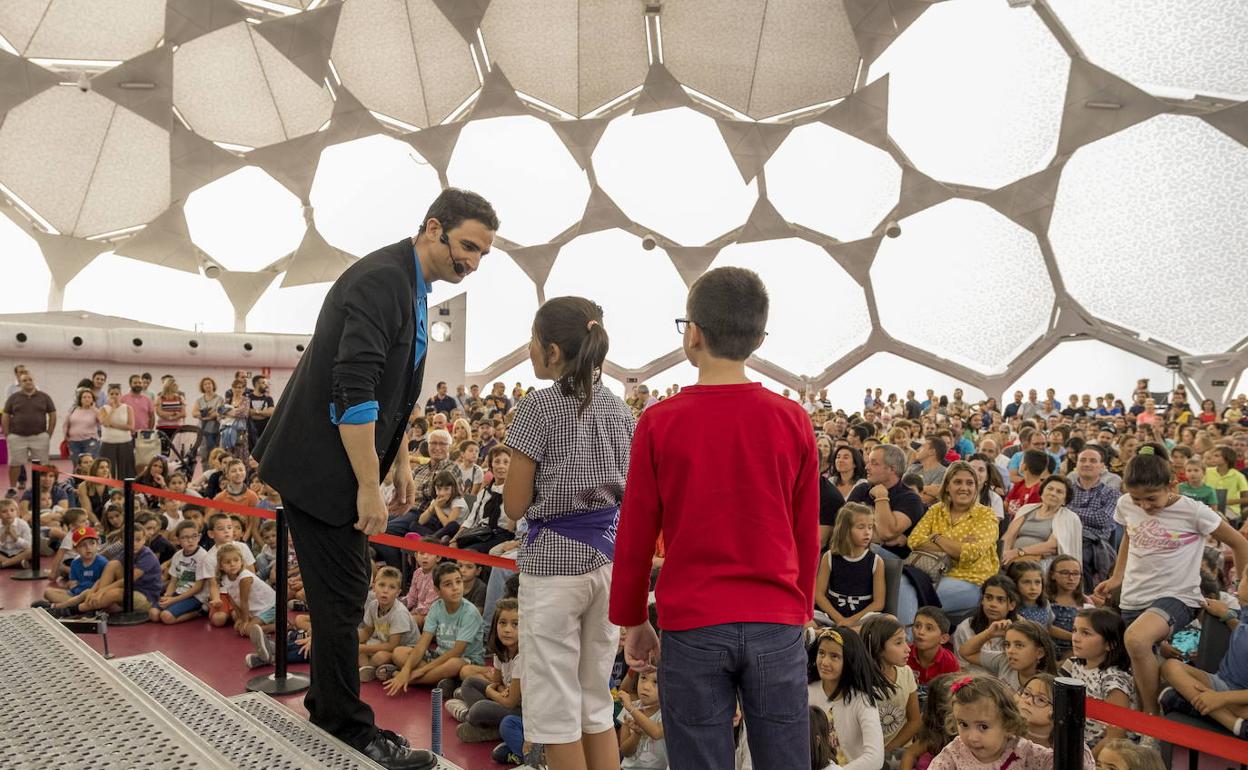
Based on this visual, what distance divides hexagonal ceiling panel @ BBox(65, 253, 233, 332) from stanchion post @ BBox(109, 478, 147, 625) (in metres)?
19.3

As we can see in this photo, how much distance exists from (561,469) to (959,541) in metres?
4.38

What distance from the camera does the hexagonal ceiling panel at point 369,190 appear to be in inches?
1019

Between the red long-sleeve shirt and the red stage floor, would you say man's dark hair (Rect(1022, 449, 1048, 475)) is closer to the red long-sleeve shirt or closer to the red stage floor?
the red stage floor

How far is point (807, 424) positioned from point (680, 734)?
80 cm

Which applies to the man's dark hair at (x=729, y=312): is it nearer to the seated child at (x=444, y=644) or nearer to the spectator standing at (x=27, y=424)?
the seated child at (x=444, y=644)

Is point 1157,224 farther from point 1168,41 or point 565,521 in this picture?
point 565,521

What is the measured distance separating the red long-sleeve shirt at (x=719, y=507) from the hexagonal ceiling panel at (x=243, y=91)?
23.7 m

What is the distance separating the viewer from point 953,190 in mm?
25297

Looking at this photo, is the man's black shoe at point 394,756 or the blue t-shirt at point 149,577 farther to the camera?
the blue t-shirt at point 149,577

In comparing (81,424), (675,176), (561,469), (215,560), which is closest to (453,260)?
(561,469)

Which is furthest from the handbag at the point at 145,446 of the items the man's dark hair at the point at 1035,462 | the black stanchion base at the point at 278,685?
the man's dark hair at the point at 1035,462

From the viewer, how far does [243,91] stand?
22984mm

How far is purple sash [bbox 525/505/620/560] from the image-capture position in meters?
2.55

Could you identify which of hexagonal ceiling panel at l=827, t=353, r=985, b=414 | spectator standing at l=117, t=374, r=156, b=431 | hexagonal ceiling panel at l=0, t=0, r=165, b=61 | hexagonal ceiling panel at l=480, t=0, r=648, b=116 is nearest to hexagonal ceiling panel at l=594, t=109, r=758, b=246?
hexagonal ceiling panel at l=480, t=0, r=648, b=116
